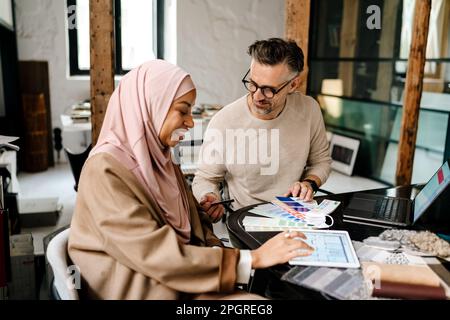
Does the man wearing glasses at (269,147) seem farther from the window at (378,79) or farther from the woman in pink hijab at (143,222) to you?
the window at (378,79)

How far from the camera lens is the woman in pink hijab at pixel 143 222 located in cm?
109

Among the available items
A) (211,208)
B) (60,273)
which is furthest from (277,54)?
(60,273)

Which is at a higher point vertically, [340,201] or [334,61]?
[334,61]

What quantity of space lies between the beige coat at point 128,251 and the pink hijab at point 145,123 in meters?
0.06

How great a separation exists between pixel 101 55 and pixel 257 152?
3.22 ft

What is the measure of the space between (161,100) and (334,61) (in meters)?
4.21

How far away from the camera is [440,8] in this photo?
3771 mm

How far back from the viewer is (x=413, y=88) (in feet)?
10.1

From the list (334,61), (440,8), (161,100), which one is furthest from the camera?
(334,61)

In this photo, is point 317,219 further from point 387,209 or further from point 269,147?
point 269,147

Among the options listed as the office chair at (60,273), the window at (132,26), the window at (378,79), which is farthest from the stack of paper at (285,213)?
the window at (378,79)

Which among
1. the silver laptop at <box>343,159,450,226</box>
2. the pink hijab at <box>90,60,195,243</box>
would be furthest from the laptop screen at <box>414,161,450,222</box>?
the pink hijab at <box>90,60,195,243</box>
